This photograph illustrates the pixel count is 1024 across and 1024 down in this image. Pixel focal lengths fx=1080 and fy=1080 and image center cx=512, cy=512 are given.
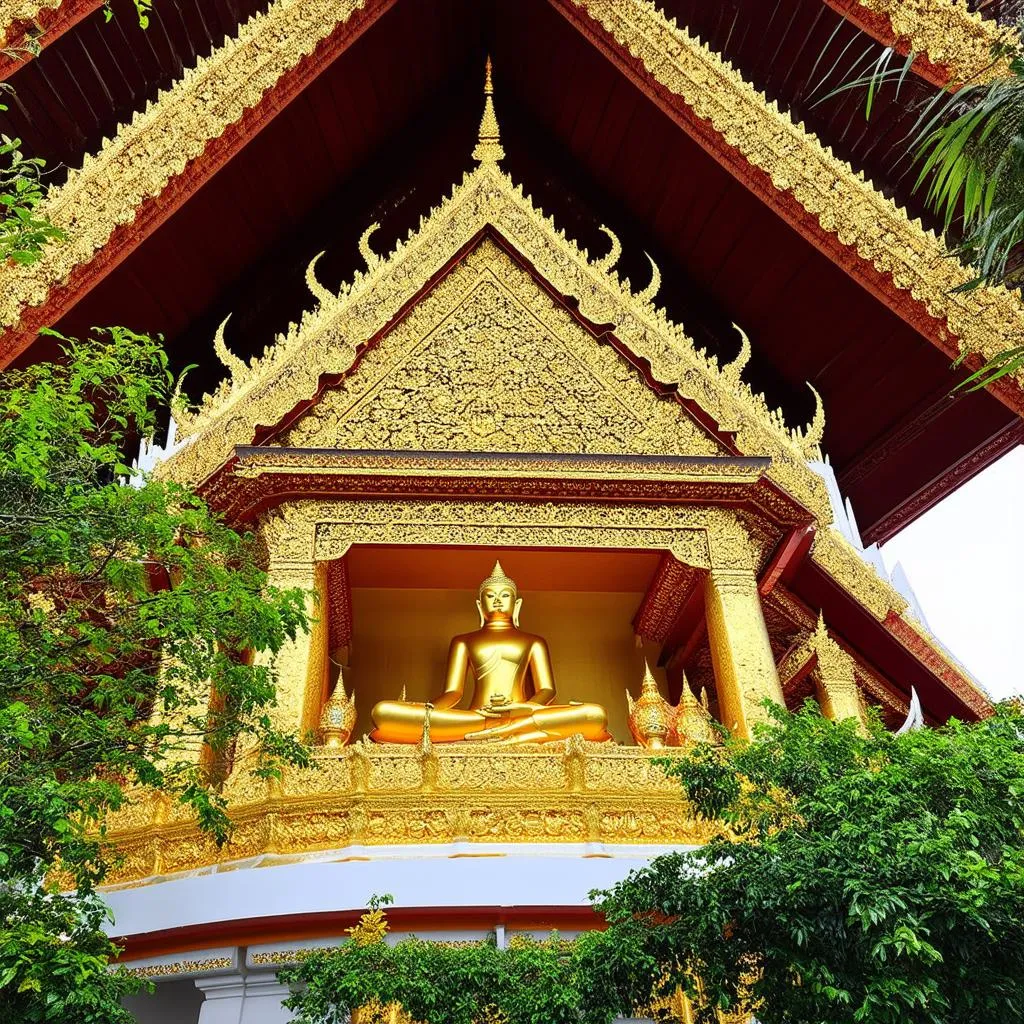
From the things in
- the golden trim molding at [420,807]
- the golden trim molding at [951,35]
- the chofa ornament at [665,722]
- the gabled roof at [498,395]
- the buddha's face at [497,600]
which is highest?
the golden trim molding at [951,35]

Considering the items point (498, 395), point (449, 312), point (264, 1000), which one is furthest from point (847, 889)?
point (449, 312)

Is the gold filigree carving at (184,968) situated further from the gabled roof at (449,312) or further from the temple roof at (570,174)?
the temple roof at (570,174)

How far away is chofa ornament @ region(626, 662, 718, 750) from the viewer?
3520mm

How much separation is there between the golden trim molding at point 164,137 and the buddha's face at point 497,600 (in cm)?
209

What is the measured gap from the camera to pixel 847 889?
176cm

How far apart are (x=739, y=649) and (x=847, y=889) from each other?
196 cm

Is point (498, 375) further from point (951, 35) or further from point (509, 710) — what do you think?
point (951, 35)

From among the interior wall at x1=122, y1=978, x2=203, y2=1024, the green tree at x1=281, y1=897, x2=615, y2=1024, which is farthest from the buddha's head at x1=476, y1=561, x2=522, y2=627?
the green tree at x1=281, y1=897, x2=615, y2=1024

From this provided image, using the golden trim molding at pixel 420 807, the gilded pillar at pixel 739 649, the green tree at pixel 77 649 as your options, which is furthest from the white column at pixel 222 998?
the gilded pillar at pixel 739 649

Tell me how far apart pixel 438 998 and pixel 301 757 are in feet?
2.46

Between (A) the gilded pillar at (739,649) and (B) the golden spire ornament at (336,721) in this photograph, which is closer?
(B) the golden spire ornament at (336,721)

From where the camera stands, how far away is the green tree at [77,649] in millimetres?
1943

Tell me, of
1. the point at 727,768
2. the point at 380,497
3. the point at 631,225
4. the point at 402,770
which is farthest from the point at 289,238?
the point at 727,768

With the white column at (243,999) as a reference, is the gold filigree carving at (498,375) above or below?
above
